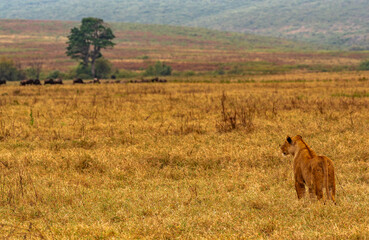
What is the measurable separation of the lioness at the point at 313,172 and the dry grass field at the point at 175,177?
0.68ft

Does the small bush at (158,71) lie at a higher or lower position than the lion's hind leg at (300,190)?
lower

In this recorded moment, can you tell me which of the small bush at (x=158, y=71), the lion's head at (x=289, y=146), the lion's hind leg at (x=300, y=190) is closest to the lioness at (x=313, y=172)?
the lion's hind leg at (x=300, y=190)

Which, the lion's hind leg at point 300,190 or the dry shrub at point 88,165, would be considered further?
the dry shrub at point 88,165

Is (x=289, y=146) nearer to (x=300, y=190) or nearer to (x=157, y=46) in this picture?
(x=300, y=190)

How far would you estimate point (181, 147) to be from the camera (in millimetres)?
11016

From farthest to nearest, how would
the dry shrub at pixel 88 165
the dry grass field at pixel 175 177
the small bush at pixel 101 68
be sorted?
the small bush at pixel 101 68, the dry shrub at pixel 88 165, the dry grass field at pixel 175 177

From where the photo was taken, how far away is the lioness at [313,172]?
601 cm

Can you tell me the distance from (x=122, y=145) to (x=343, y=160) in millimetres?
5489

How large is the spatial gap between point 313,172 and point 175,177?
133 inches

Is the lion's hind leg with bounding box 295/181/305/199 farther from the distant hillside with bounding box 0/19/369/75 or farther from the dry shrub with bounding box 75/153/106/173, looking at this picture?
the distant hillside with bounding box 0/19/369/75

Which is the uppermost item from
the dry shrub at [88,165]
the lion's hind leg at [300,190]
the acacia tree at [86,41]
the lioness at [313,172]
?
the acacia tree at [86,41]

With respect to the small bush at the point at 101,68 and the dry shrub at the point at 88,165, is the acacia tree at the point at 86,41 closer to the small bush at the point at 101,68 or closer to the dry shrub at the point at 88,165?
the small bush at the point at 101,68

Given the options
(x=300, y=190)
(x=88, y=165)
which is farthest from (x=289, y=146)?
(x=88, y=165)

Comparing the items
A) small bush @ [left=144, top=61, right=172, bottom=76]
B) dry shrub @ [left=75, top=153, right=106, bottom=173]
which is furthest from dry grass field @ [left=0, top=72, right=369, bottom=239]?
small bush @ [left=144, top=61, right=172, bottom=76]
